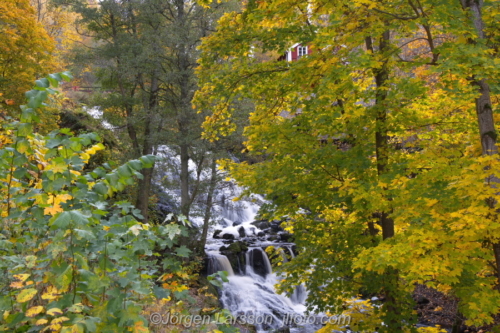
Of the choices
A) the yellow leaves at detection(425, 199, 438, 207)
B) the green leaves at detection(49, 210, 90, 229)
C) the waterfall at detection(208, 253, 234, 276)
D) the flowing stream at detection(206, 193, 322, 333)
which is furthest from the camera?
the waterfall at detection(208, 253, 234, 276)

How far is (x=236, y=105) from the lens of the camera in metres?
12.4

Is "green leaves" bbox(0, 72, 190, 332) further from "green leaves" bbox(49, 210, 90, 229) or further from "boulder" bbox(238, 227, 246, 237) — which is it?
"boulder" bbox(238, 227, 246, 237)

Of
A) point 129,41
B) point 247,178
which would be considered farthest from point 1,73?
point 247,178

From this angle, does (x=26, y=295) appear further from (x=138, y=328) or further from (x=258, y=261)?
(x=258, y=261)

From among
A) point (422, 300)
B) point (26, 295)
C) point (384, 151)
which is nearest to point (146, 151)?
point (384, 151)

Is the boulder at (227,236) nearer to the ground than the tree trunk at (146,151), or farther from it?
nearer to the ground

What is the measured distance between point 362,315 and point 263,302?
23.2 ft

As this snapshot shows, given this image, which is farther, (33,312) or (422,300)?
(422,300)

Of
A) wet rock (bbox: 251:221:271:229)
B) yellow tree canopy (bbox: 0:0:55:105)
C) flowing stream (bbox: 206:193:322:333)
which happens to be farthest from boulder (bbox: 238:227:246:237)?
yellow tree canopy (bbox: 0:0:55:105)

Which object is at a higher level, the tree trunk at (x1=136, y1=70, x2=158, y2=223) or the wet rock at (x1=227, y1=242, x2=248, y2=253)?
the tree trunk at (x1=136, y1=70, x2=158, y2=223)

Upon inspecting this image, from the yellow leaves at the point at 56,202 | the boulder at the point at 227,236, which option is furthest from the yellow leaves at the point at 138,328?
the boulder at the point at 227,236

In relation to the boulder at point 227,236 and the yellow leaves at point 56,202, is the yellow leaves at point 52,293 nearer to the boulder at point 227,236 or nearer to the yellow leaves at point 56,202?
the yellow leaves at point 56,202

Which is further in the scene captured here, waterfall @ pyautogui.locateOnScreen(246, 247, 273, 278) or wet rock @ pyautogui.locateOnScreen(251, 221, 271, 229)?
wet rock @ pyautogui.locateOnScreen(251, 221, 271, 229)

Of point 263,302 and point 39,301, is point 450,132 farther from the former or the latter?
point 263,302
